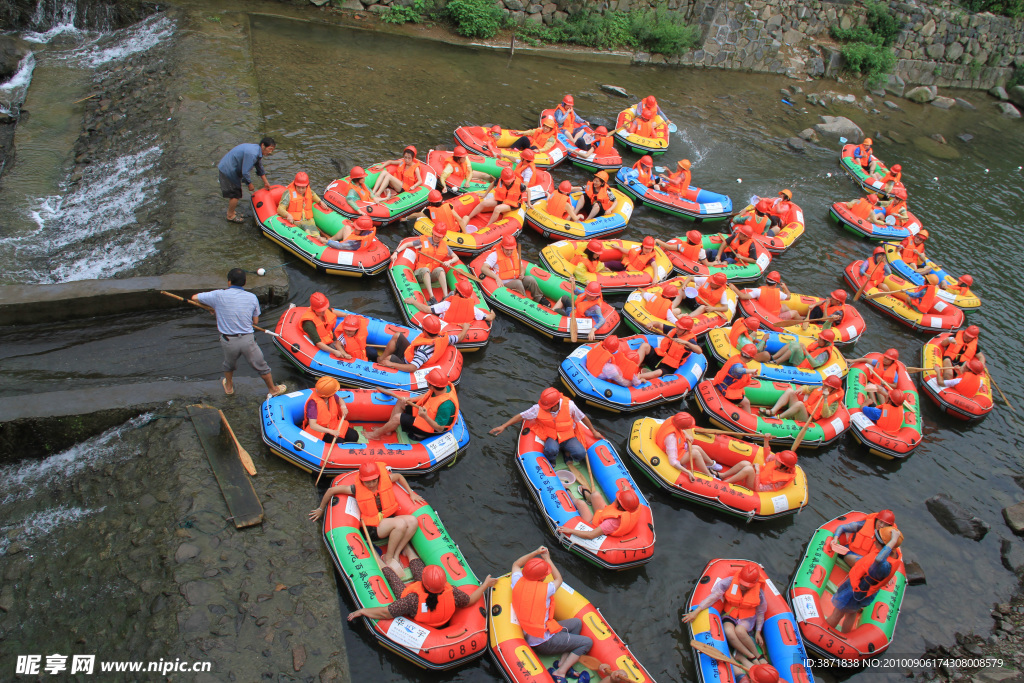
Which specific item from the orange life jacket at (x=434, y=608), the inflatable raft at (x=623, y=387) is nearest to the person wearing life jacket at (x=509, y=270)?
the inflatable raft at (x=623, y=387)

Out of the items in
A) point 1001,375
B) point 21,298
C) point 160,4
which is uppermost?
point 160,4

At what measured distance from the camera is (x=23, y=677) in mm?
6230

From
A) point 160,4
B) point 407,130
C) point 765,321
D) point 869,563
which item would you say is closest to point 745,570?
point 869,563

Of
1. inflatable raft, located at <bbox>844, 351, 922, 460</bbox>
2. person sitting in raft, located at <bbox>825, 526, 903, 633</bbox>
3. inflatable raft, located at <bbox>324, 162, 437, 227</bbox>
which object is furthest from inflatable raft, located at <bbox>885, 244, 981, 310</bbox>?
inflatable raft, located at <bbox>324, 162, 437, 227</bbox>

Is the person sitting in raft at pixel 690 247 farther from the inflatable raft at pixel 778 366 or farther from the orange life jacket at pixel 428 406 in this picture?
the orange life jacket at pixel 428 406

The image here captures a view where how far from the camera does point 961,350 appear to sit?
1323cm

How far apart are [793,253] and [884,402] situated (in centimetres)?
626

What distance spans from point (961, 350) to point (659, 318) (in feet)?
22.0

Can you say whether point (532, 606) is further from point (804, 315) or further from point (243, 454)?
point (804, 315)

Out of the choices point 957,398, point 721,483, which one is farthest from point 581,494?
point 957,398

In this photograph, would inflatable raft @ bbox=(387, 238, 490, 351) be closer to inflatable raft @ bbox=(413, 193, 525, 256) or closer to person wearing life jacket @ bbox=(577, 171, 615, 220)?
inflatable raft @ bbox=(413, 193, 525, 256)

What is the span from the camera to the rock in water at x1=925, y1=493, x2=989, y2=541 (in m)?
10.3

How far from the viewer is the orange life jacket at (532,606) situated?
7.00 meters

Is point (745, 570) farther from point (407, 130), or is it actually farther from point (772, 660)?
point (407, 130)
